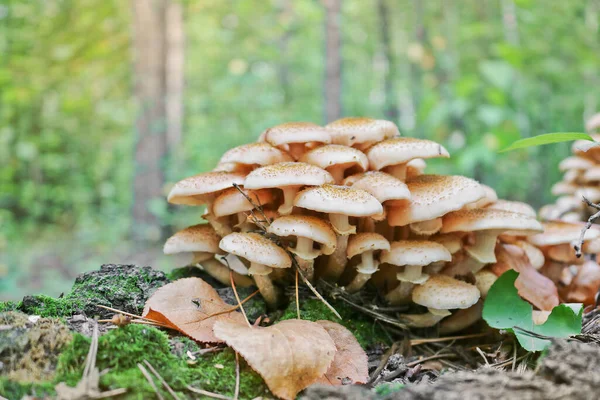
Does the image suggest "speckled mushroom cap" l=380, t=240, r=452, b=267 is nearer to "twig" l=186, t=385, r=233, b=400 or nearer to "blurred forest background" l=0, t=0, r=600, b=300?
"twig" l=186, t=385, r=233, b=400

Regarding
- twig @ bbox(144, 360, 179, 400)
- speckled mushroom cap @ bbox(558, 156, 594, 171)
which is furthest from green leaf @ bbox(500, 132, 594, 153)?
speckled mushroom cap @ bbox(558, 156, 594, 171)

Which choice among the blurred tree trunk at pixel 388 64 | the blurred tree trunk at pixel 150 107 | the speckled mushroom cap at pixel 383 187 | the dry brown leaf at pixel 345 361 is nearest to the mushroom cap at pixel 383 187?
the speckled mushroom cap at pixel 383 187

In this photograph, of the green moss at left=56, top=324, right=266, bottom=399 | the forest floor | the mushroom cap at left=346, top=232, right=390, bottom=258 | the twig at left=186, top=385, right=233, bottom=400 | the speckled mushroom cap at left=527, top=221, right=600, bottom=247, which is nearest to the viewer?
the forest floor

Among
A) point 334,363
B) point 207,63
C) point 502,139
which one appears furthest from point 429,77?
point 334,363

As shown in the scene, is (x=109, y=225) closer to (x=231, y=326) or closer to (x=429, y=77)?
(x=231, y=326)

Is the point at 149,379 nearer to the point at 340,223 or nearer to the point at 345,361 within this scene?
the point at 345,361

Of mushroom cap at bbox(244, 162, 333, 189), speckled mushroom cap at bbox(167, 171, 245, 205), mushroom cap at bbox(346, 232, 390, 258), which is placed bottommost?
mushroom cap at bbox(346, 232, 390, 258)
